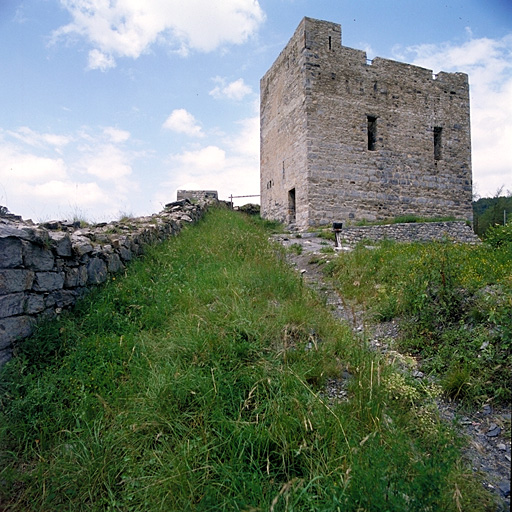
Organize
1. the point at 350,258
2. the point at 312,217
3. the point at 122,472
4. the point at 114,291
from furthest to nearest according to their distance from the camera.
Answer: the point at 312,217, the point at 350,258, the point at 114,291, the point at 122,472

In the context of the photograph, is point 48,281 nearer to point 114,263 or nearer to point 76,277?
point 76,277

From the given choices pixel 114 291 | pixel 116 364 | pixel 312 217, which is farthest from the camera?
pixel 312 217

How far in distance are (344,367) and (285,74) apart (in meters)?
13.3

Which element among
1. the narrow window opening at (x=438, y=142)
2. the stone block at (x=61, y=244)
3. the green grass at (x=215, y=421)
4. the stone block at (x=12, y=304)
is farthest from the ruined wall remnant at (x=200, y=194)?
the stone block at (x=12, y=304)

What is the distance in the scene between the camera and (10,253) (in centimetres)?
317

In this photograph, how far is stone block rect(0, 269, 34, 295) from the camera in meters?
3.10

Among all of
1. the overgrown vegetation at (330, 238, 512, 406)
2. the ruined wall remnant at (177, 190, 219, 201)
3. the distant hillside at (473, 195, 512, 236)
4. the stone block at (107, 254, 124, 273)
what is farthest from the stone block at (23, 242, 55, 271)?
the distant hillside at (473, 195, 512, 236)

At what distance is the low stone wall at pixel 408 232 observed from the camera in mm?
10617

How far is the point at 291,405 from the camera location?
2.34 m

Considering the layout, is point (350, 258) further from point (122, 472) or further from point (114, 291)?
Result: point (122, 472)

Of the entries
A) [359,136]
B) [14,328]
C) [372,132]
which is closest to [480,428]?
[14,328]

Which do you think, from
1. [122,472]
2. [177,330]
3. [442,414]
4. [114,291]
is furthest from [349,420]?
[114,291]

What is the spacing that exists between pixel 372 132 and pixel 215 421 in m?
13.3

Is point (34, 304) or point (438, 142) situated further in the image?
point (438, 142)
